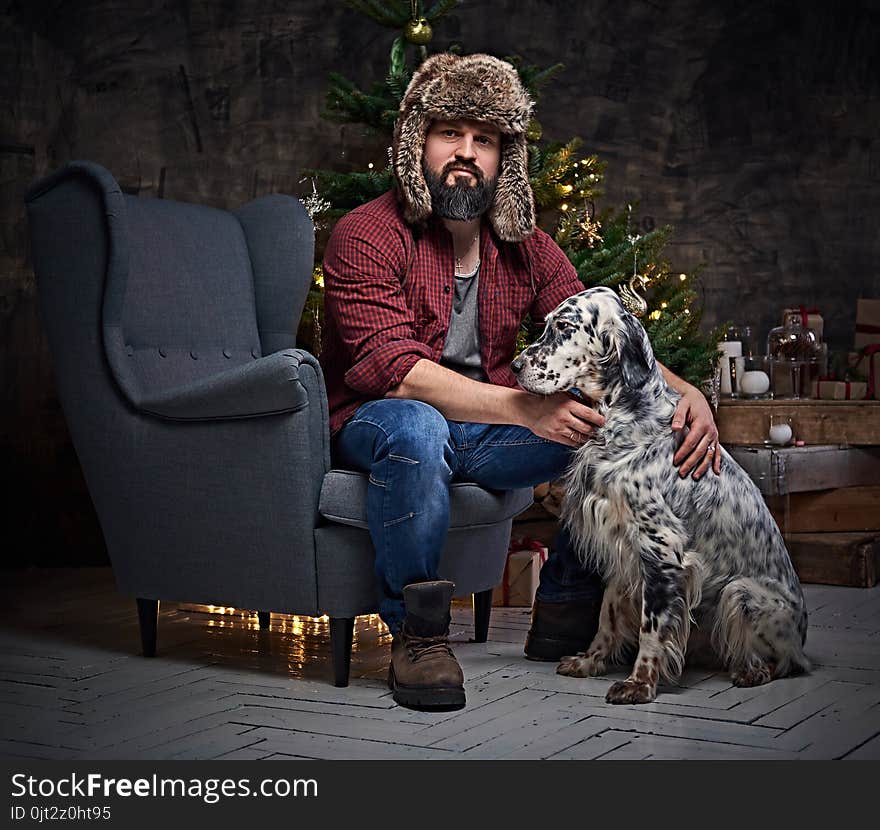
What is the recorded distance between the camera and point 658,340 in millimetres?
4379

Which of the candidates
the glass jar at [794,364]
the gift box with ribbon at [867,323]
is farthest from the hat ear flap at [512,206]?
the gift box with ribbon at [867,323]

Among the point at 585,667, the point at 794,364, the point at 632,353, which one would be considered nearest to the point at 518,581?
the point at 585,667

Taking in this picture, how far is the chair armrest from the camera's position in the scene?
2.76 meters

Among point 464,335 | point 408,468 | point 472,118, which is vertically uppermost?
point 472,118

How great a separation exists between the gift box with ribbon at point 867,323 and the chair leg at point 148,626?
3197mm

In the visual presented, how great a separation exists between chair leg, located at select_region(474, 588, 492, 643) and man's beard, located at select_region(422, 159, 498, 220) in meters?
1.07

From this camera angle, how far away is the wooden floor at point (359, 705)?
237cm

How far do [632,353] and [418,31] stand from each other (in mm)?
1952

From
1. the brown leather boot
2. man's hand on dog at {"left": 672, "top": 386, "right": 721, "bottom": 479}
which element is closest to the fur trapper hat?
man's hand on dog at {"left": 672, "top": 386, "right": 721, "bottom": 479}

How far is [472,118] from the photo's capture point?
310 centimetres

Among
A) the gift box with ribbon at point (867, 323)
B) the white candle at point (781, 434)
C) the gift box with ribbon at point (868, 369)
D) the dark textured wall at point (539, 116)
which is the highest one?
the dark textured wall at point (539, 116)

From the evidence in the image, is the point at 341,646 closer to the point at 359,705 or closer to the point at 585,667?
the point at 359,705

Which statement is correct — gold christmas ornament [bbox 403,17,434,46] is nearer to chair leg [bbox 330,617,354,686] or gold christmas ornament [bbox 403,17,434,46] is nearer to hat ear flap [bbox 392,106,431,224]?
hat ear flap [bbox 392,106,431,224]

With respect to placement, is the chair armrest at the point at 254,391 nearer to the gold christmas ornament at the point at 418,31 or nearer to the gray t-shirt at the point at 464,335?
the gray t-shirt at the point at 464,335
